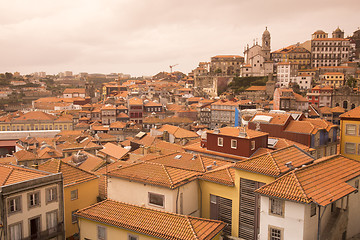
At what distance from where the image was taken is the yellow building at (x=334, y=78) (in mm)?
97000

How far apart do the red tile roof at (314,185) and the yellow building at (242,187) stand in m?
0.85

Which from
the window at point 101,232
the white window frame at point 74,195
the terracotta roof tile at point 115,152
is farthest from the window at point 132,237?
the terracotta roof tile at point 115,152

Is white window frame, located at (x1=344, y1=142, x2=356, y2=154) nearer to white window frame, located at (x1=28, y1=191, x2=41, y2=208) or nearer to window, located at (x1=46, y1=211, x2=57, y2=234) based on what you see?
window, located at (x1=46, y1=211, x2=57, y2=234)

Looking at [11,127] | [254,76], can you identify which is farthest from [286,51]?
[11,127]

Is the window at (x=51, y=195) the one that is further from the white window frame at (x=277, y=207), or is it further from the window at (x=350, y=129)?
the window at (x=350, y=129)

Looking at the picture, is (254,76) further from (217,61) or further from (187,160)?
(187,160)

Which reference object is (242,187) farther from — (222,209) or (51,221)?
(51,221)

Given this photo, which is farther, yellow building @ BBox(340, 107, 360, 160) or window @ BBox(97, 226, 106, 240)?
yellow building @ BBox(340, 107, 360, 160)

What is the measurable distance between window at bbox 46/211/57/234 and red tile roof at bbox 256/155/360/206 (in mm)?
11007

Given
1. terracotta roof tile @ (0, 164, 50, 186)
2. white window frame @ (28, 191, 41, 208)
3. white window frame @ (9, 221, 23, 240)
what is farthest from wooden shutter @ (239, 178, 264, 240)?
white window frame @ (9, 221, 23, 240)

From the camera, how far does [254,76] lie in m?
107

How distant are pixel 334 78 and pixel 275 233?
316ft

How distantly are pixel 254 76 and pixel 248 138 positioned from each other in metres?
87.4

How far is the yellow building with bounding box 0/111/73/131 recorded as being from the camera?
76.4 m
